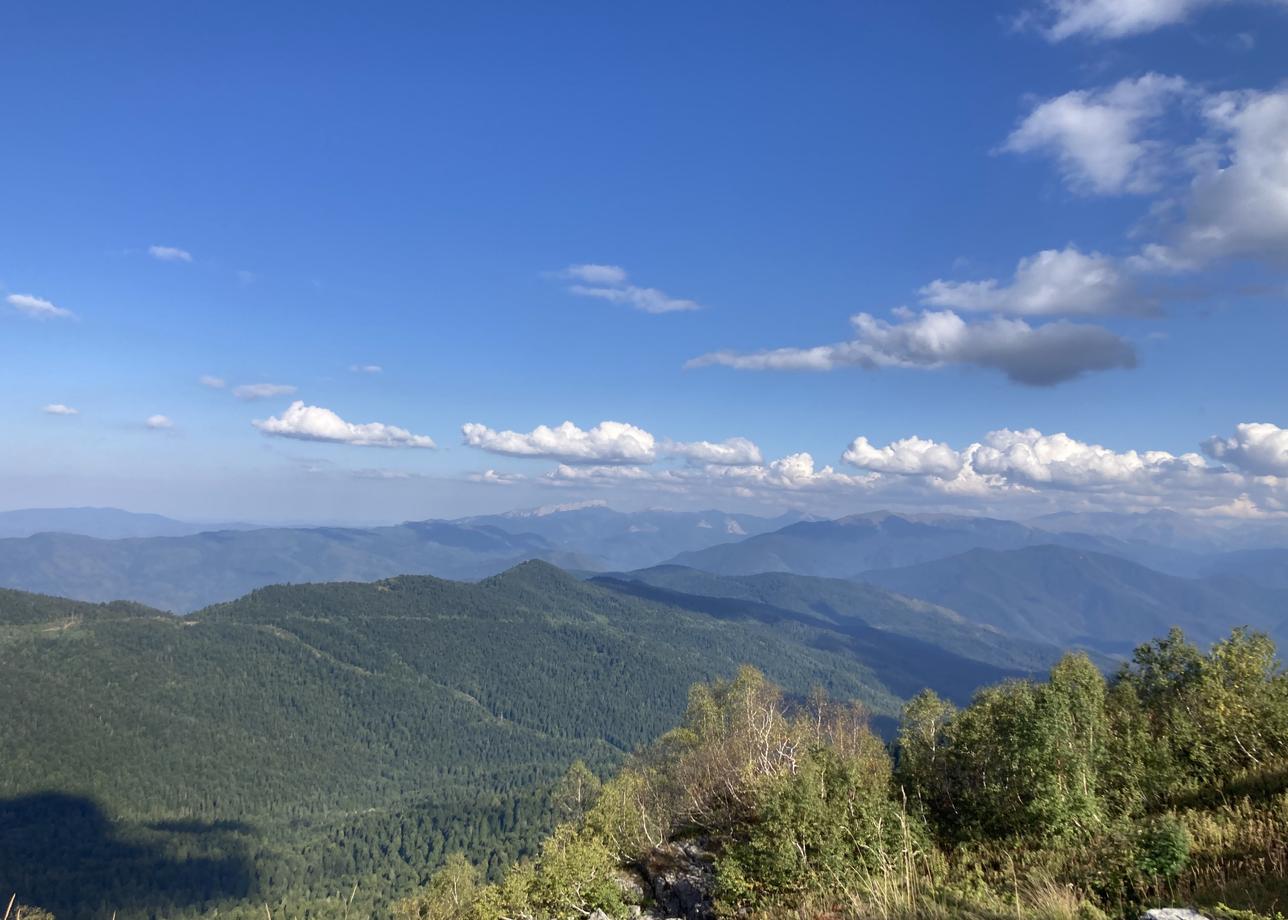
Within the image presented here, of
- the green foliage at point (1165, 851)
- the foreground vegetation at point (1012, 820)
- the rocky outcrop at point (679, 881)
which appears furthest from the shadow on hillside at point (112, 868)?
the green foliage at point (1165, 851)

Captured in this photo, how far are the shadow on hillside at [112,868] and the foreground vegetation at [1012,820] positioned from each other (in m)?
185

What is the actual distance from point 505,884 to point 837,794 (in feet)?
80.9

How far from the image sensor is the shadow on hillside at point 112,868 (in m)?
Answer: 162

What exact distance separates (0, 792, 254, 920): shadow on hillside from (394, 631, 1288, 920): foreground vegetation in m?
185

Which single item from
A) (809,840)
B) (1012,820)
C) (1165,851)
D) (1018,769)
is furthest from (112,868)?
(1165,851)

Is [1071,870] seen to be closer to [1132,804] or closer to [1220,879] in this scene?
[1220,879]

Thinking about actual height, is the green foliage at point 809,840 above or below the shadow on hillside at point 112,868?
above

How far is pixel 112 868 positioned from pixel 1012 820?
249357 mm

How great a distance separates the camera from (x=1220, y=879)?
1150 cm

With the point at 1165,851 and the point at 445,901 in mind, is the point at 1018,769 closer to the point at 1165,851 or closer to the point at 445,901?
the point at 1165,851

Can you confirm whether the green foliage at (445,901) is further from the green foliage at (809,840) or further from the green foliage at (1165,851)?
the green foliage at (1165,851)

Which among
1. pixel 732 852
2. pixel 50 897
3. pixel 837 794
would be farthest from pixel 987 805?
pixel 50 897

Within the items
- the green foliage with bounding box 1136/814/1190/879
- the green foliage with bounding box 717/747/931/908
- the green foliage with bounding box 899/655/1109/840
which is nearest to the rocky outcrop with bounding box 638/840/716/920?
the green foliage with bounding box 717/747/931/908

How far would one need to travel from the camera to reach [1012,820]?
77.1 feet
